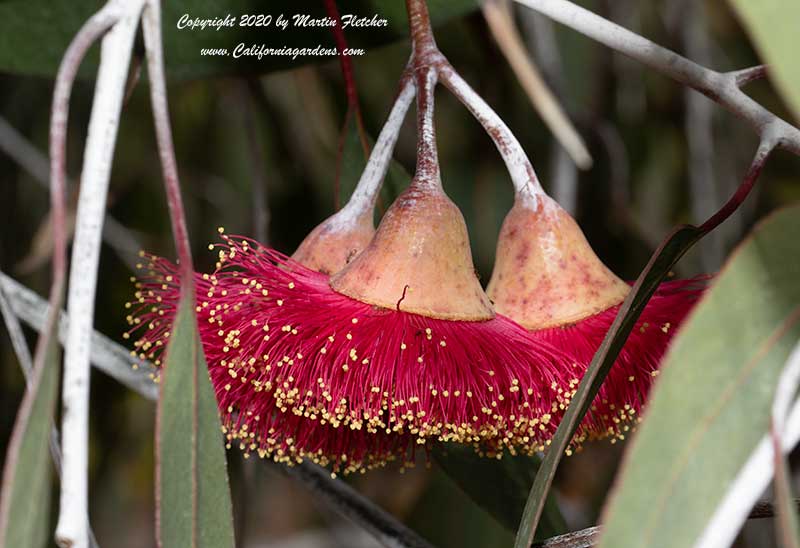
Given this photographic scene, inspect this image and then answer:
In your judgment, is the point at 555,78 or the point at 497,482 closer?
the point at 497,482

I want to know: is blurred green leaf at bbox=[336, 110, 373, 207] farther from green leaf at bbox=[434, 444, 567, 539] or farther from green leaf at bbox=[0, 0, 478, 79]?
green leaf at bbox=[434, 444, 567, 539]

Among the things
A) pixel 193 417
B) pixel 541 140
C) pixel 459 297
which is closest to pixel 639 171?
pixel 541 140

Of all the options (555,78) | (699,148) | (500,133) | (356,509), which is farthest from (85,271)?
(699,148)

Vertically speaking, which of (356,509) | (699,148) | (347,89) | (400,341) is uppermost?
(699,148)

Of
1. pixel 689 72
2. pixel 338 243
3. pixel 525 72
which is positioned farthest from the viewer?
pixel 338 243

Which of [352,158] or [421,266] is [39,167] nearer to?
[352,158]

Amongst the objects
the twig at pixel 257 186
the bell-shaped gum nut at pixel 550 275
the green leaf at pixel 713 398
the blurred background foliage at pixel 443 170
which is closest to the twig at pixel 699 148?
the blurred background foliage at pixel 443 170
